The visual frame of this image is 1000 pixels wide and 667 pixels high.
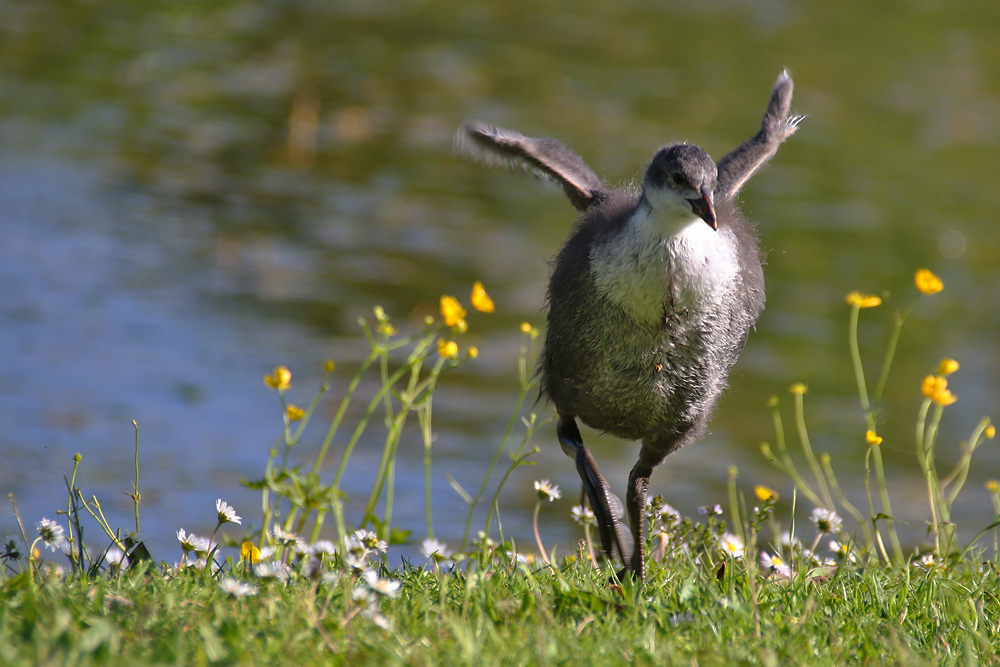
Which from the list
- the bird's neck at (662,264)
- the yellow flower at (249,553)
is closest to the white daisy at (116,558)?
the yellow flower at (249,553)

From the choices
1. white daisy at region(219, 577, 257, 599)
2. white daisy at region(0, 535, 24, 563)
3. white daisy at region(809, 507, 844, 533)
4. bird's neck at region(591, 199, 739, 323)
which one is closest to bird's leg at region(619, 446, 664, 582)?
white daisy at region(809, 507, 844, 533)

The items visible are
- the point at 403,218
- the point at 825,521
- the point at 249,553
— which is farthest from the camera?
the point at 403,218

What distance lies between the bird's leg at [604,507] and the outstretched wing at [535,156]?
1057 millimetres

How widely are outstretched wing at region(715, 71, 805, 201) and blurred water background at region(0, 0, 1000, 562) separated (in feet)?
1.25

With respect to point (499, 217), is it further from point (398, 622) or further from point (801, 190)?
point (398, 622)

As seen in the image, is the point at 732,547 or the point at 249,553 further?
the point at 732,547

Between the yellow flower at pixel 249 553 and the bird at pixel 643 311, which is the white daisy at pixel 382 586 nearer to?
the yellow flower at pixel 249 553

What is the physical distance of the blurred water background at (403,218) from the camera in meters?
7.25

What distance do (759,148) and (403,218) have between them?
6029 mm

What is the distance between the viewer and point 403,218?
10.8 metres

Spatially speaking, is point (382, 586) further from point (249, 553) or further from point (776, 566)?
point (776, 566)

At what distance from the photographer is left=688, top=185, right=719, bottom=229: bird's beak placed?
3867mm

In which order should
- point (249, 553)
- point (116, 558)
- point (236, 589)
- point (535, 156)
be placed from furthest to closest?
1. point (535, 156)
2. point (249, 553)
3. point (116, 558)
4. point (236, 589)

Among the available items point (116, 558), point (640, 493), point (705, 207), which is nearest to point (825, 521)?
point (640, 493)
